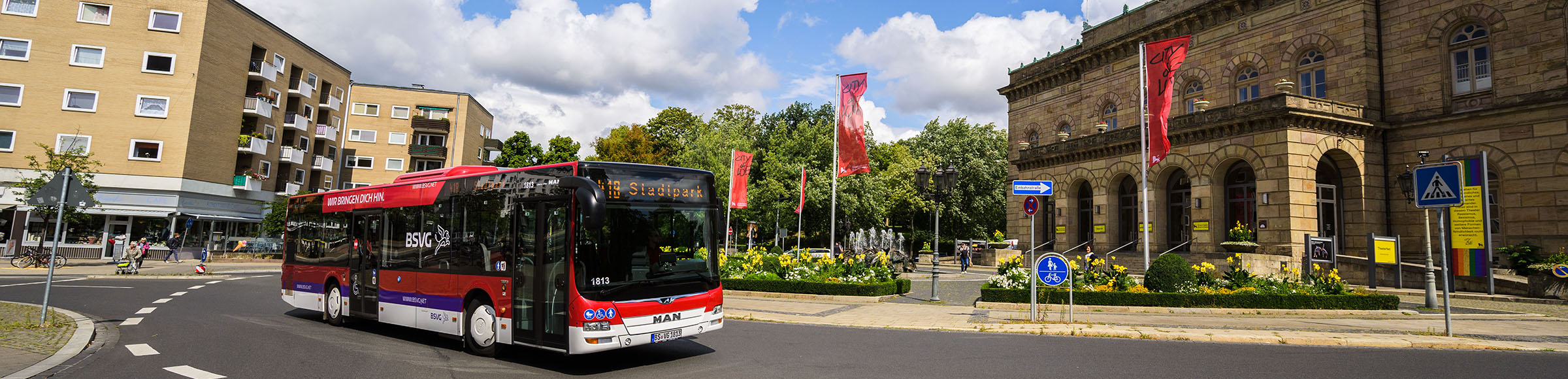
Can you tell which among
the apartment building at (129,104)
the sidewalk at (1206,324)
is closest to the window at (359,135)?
the apartment building at (129,104)

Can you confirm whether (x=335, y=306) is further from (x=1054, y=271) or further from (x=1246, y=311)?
(x=1246, y=311)

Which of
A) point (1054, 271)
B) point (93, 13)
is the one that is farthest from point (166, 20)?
point (1054, 271)

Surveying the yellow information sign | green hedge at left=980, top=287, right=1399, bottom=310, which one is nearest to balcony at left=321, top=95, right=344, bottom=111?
green hedge at left=980, top=287, right=1399, bottom=310

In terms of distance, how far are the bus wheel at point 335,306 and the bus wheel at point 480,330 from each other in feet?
13.5

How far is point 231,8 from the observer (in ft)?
127

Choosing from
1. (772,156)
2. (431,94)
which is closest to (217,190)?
(431,94)

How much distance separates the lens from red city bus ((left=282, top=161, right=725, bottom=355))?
761 cm

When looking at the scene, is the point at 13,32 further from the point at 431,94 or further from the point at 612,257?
the point at 612,257

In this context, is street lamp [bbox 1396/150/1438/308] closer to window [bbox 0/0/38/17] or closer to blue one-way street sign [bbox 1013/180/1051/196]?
blue one-way street sign [bbox 1013/180/1051/196]

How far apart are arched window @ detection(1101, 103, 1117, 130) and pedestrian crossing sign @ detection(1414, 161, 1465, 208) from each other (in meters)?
23.7

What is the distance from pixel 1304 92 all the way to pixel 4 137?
57945mm

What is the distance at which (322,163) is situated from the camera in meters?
49.1

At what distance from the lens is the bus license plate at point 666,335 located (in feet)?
26.0

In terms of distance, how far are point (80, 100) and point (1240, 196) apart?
52.9m
